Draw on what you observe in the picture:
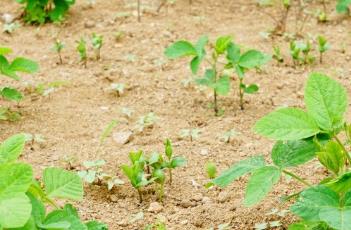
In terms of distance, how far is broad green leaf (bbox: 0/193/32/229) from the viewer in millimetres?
1617

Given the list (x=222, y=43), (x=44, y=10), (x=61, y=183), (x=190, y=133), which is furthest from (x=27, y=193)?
(x=44, y=10)

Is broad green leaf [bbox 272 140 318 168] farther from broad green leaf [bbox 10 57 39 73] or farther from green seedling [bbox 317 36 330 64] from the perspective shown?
green seedling [bbox 317 36 330 64]

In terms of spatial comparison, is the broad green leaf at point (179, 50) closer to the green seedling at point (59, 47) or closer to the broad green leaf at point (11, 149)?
the green seedling at point (59, 47)

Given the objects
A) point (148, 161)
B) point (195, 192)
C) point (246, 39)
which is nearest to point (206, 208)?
point (195, 192)

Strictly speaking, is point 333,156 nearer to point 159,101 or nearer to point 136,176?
point 136,176

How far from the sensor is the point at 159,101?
3.59m

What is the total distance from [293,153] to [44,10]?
2959 mm

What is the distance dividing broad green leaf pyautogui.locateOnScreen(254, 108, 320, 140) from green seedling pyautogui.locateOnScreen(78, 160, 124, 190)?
90cm

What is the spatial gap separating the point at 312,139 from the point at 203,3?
2931mm

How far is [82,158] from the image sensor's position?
3.01m

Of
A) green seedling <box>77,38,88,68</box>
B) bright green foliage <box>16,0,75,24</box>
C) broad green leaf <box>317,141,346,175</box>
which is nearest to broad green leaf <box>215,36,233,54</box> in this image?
green seedling <box>77,38,88,68</box>

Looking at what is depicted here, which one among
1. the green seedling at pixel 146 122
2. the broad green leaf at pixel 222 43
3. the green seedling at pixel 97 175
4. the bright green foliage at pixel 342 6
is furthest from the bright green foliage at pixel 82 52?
the bright green foliage at pixel 342 6

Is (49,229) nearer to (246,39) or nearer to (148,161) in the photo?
(148,161)

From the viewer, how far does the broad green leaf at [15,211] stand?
5.31 ft
